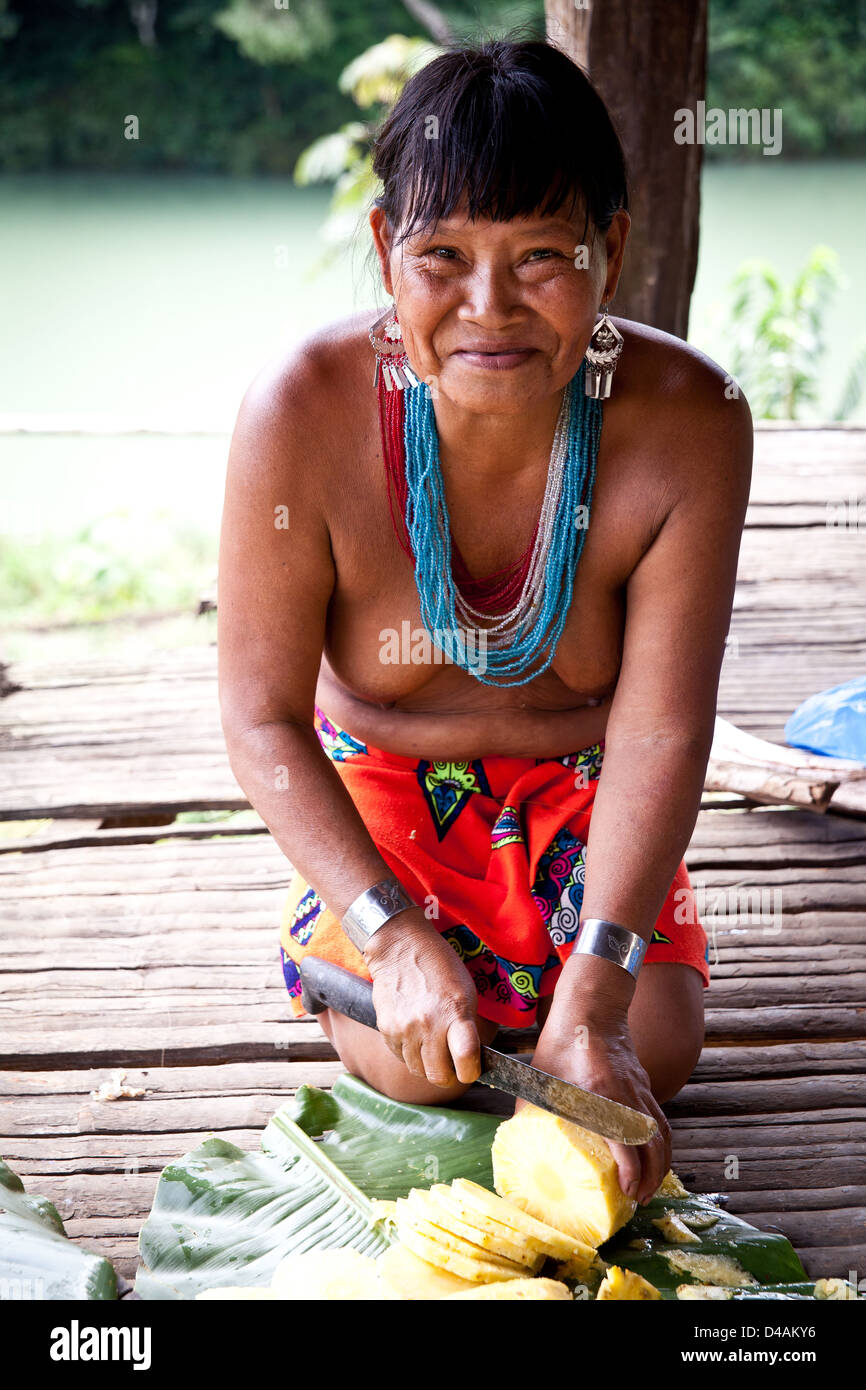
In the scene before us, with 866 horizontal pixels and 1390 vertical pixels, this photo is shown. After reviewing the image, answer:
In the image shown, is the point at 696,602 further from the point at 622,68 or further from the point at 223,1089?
the point at 622,68

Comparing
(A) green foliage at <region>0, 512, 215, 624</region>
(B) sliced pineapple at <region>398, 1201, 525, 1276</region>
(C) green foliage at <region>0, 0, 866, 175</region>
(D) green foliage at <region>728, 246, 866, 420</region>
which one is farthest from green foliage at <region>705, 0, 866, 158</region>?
(B) sliced pineapple at <region>398, 1201, 525, 1276</region>

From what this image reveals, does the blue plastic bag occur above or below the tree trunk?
below

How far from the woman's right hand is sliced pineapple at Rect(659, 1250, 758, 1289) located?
33 centimetres

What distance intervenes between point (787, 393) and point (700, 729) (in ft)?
17.1

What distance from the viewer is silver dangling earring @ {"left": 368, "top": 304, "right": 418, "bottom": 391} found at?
62.2 inches

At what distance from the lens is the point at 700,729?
64.6 inches

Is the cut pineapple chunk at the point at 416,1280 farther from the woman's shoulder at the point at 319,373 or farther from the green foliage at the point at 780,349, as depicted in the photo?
the green foliage at the point at 780,349

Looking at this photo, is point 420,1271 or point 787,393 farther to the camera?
point 787,393

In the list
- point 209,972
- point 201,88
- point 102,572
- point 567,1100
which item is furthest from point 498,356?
point 201,88

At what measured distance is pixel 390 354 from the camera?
160cm

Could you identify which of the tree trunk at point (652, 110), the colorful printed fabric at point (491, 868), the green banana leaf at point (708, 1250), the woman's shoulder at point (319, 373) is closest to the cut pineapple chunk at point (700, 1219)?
the green banana leaf at point (708, 1250)

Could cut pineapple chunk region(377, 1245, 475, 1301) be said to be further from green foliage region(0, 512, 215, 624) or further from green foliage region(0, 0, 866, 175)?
green foliage region(0, 0, 866, 175)

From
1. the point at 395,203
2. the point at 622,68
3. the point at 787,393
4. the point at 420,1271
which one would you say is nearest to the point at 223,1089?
the point at 420,1271
